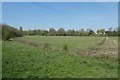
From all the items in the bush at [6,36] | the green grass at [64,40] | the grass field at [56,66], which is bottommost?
the grass field at [56,66]

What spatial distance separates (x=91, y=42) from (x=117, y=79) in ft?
26.7

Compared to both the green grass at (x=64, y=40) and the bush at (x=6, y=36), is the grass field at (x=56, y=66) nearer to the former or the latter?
the green grass at (x=64, y=40)

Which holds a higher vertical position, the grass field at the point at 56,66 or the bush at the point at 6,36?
the bush at the point at 6,36

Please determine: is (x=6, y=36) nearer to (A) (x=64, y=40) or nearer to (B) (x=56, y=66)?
(A) (x=64, y=40)

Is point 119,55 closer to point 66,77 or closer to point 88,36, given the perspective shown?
point 66,77

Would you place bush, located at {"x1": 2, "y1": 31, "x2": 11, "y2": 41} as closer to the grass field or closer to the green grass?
the green grass

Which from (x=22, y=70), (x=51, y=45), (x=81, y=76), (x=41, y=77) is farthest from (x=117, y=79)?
(x=51, y=45)

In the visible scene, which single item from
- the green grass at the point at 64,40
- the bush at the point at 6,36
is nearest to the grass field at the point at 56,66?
the green grass at the point at 64,40

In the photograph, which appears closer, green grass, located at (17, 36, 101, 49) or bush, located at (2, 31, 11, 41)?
bush, located at (2, 31, 11, 41)

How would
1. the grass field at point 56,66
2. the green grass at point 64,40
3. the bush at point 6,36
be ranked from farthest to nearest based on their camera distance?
the green grass at point 64,40 → the bush at point 6,36 → the grass field at point 56,66

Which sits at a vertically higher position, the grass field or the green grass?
the green grass

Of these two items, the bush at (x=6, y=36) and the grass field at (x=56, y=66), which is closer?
the grass field at (x=56, y=66)

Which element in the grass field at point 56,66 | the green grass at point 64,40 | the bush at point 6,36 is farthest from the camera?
the green grass at point 64,40

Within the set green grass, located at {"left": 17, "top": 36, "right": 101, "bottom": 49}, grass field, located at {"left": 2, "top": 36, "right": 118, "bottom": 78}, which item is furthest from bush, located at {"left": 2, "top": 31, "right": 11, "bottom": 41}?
grass field, located at {"left": 2, "top": 36, "right": 118, "bottom": 78}
